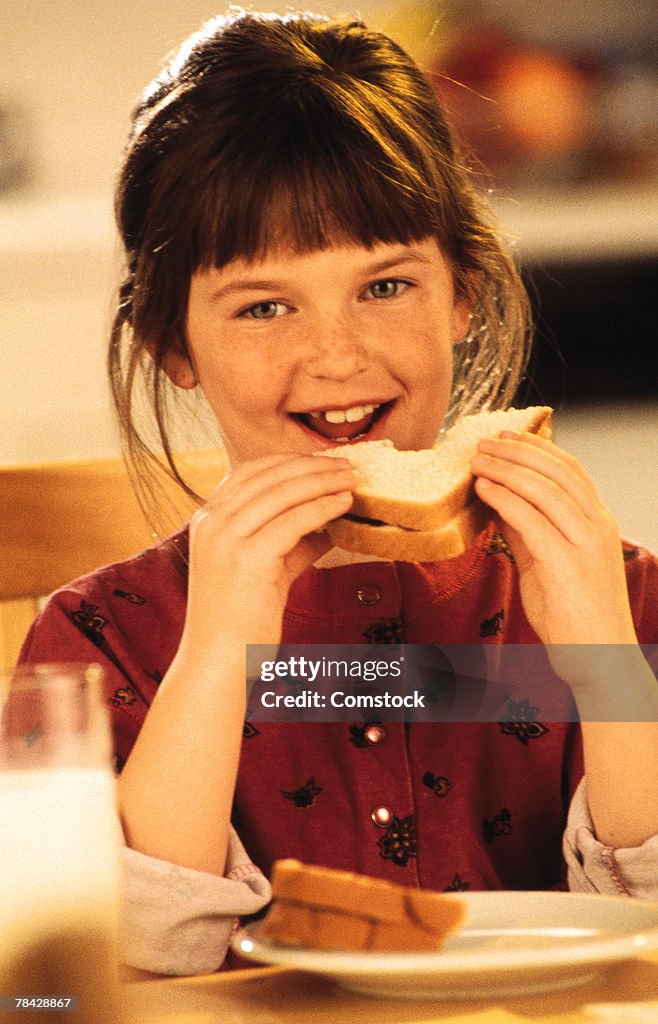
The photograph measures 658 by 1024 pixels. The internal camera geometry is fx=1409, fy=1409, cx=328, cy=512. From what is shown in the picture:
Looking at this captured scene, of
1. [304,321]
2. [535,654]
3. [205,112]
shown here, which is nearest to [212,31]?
[205,112]

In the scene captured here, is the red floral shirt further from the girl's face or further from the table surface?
the table surface

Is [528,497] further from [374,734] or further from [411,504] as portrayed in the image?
[374,734]

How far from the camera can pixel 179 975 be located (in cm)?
83

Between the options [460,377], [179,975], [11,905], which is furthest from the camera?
[460,377]

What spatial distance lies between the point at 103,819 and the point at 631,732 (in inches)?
17.7

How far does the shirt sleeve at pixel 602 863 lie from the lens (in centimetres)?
83

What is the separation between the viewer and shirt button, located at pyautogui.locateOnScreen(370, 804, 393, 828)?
1007 mm

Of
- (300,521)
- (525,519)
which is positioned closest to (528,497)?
(525,519)

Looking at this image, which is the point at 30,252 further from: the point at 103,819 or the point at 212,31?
the point at 103,819

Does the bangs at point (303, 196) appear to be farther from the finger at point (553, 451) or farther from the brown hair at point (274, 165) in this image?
the finger at point (553, 451)

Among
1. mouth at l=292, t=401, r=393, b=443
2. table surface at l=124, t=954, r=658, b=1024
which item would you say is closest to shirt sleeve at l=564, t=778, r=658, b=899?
table surface at l=124, t=954, r=658, b=1024

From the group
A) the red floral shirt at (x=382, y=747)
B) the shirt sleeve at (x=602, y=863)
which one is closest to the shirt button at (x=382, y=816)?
the red floral shirt at (x=382, y=747)
